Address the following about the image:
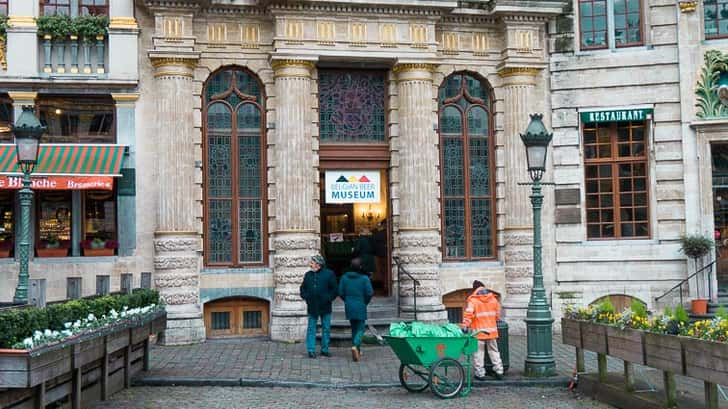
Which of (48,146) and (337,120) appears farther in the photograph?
(337,120)

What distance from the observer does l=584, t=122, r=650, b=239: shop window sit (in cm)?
1902

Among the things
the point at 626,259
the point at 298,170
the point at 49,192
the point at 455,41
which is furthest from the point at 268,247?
the point at 626,259

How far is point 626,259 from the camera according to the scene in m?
18.8

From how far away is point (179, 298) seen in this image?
17.1m

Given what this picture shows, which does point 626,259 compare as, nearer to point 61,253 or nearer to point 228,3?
point 228,3

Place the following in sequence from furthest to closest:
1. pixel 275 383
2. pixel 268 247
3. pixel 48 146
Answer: pixel 268 247, pixel 48 146, pixel 275 383

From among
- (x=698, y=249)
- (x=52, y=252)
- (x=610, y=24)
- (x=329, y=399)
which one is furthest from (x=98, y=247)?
(x=698, y=249)

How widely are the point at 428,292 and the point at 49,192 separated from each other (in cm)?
799

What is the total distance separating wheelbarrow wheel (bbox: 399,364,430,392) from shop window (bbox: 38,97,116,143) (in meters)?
8.38

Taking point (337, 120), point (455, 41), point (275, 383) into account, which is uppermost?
point (455, 41)

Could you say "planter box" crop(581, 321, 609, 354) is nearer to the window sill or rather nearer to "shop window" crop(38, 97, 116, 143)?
the window sill

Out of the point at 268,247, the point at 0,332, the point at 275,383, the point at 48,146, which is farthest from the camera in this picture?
the point at 268,247

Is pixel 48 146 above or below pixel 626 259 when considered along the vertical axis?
above

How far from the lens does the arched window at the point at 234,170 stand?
17859mm
